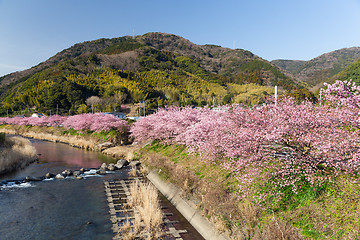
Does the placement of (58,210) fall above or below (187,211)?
below

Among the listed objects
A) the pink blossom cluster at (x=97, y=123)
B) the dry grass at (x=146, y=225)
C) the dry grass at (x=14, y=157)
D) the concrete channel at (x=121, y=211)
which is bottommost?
the concrete channel at (x=121, y=211)

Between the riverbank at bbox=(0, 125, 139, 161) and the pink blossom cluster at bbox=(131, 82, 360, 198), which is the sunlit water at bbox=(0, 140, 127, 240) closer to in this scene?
the pink blossom cluster at bbox=(131, 82, 360, 198)

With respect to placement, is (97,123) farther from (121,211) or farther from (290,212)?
(290,212)

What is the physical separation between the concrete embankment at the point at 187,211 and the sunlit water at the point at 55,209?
170 inches

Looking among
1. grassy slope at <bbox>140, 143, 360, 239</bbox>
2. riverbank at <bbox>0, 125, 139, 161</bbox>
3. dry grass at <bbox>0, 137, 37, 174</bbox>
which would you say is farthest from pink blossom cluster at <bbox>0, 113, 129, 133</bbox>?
grassy slope at <bbox>140, 143, 360, 239</bbox>

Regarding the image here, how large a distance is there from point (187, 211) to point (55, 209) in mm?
8470

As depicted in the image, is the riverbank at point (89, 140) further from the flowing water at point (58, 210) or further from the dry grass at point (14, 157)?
the flowing water at point (58, 210)

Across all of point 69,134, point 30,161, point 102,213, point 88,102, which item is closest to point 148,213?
point 102,213

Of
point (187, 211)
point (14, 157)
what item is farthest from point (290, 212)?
point (14, 157)

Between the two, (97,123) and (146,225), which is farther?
(97,123)

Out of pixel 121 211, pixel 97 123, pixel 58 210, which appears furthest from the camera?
pixel 97 123

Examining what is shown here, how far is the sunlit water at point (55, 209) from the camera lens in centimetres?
1229

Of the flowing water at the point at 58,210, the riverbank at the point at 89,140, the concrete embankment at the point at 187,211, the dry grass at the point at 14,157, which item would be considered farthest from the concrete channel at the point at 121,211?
the dry grass at the point at 14,157

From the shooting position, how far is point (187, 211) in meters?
14.1
